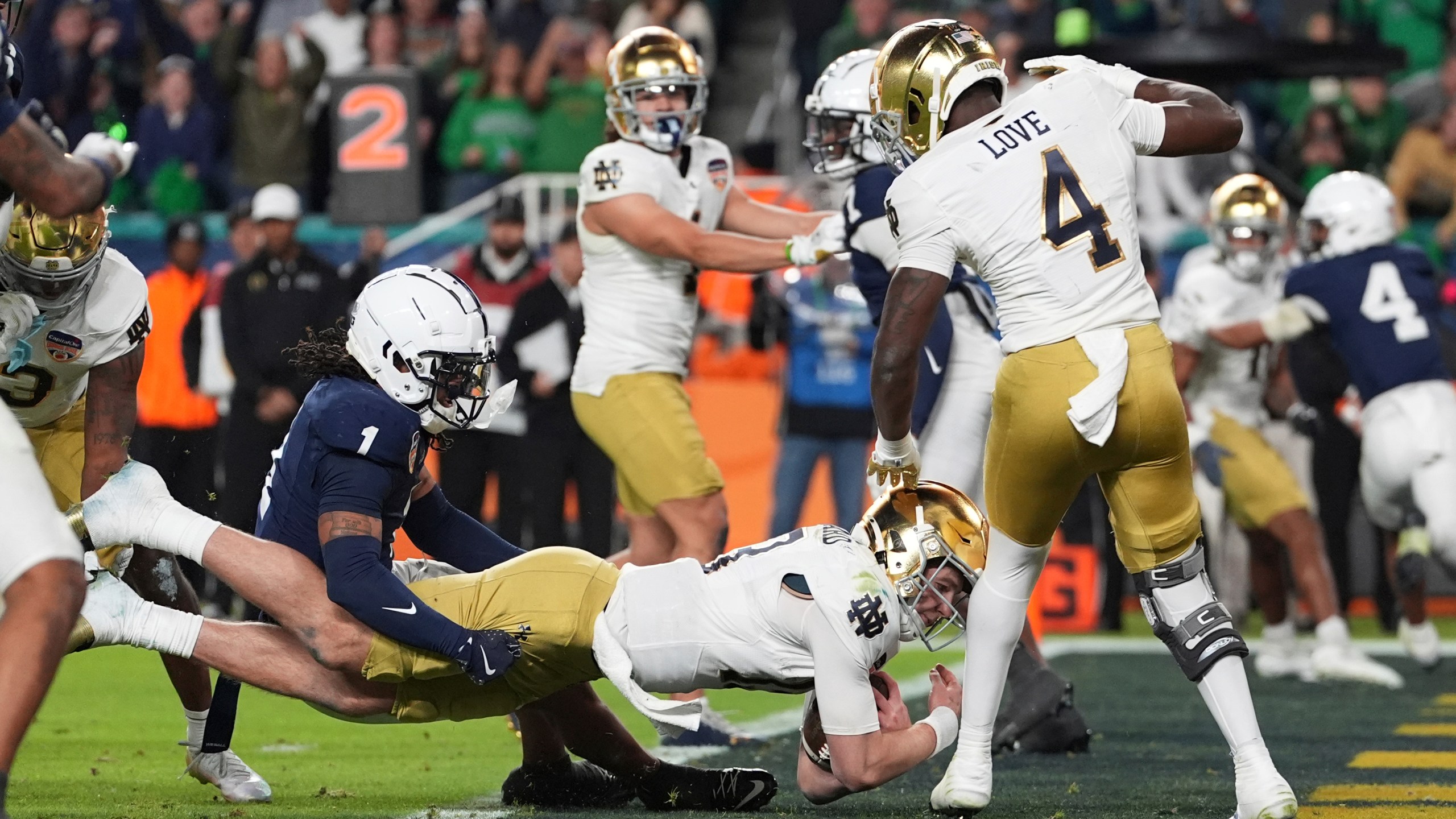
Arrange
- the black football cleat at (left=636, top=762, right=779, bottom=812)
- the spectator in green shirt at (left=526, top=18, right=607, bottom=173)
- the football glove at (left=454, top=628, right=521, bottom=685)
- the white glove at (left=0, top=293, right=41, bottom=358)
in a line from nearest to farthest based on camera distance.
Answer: the football glove at (left=454, top=628, right=521, bottom=685) < the black football cleat at (left=636, top=762, right=779, bottom=812) < the white glove at (left=0, top=293, right=41, bottom=358) < the spectator in green shirt at (left=526, top=18, right=607, bottom=173)

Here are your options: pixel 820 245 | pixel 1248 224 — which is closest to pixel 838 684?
pixel 820 245

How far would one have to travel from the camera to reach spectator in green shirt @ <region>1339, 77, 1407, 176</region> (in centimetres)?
1148

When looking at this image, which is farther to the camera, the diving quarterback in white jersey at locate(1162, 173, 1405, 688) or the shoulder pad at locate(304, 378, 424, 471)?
the diving quarterback in white jersey at locate(1162, 173, 1405, 688)

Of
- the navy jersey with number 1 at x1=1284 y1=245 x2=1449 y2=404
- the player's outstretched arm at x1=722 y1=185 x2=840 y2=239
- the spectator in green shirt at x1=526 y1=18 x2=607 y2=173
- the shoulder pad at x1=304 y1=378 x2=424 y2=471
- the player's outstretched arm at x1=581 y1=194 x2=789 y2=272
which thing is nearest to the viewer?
the shoulder pad at x1=304 y1=378 x2=424 y2=471

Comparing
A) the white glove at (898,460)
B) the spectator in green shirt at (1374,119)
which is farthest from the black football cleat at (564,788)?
the spectator in green shirt at (1374,119)

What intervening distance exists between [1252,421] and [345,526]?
16.4ft

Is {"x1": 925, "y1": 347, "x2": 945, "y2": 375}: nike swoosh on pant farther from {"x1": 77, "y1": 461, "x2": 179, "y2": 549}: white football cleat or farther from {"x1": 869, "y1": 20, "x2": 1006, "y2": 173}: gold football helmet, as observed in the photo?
{"x1": 77, "y1": 461, "x2": 179, "y2": 549}: white football cleat

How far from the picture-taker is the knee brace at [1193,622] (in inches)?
165

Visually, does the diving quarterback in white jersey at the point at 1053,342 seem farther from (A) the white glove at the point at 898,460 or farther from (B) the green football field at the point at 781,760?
(B) the green football field at the point at 781,760

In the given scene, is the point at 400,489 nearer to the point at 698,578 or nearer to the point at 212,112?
the point at 698,578

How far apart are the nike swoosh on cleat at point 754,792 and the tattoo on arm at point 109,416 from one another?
1.77 meters

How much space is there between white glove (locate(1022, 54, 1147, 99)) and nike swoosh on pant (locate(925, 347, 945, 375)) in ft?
5.28

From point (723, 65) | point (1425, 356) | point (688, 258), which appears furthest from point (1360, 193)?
Result: point (723, 65)

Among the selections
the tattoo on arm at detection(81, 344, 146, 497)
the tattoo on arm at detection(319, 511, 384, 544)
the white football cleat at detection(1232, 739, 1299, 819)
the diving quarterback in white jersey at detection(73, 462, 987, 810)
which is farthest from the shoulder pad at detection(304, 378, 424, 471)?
the white football cleat at detection(1232, 739, 1299, 819)
